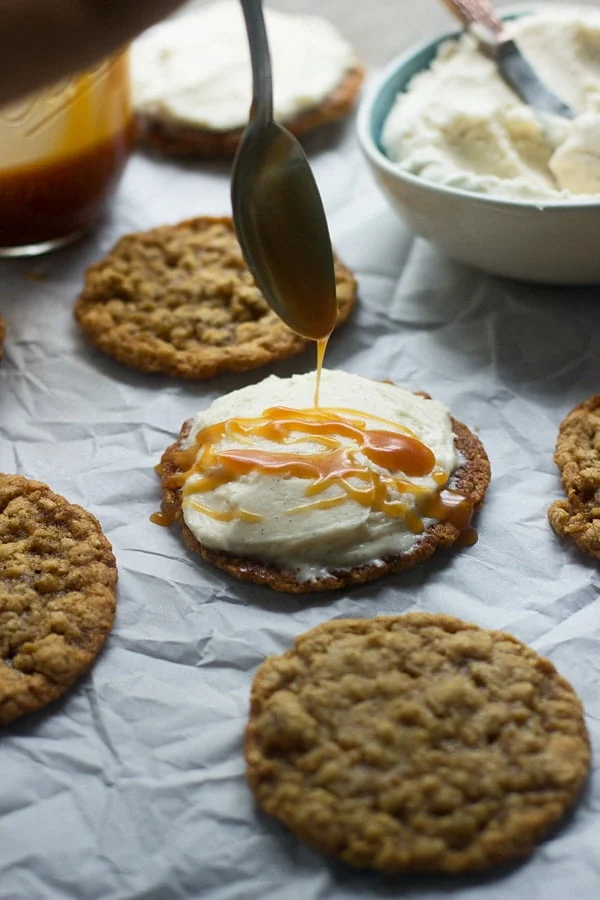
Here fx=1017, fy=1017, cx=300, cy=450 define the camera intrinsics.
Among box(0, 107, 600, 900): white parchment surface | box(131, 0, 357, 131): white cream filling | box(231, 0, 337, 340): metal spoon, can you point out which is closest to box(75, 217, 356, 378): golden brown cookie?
box(0, 107, 600, 900): white parchment surface

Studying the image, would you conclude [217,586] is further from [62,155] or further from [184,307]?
[62,155]

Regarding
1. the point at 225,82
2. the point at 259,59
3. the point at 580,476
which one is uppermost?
the point at 259,59

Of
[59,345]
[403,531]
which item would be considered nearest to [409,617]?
[403,531]

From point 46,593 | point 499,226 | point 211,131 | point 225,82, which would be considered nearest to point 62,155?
point 211,131

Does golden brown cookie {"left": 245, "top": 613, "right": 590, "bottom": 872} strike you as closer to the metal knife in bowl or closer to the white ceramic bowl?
the white ceramic bowl

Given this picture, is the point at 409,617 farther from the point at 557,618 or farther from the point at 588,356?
the point at 588,356

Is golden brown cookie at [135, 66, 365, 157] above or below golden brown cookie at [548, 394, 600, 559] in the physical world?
above
